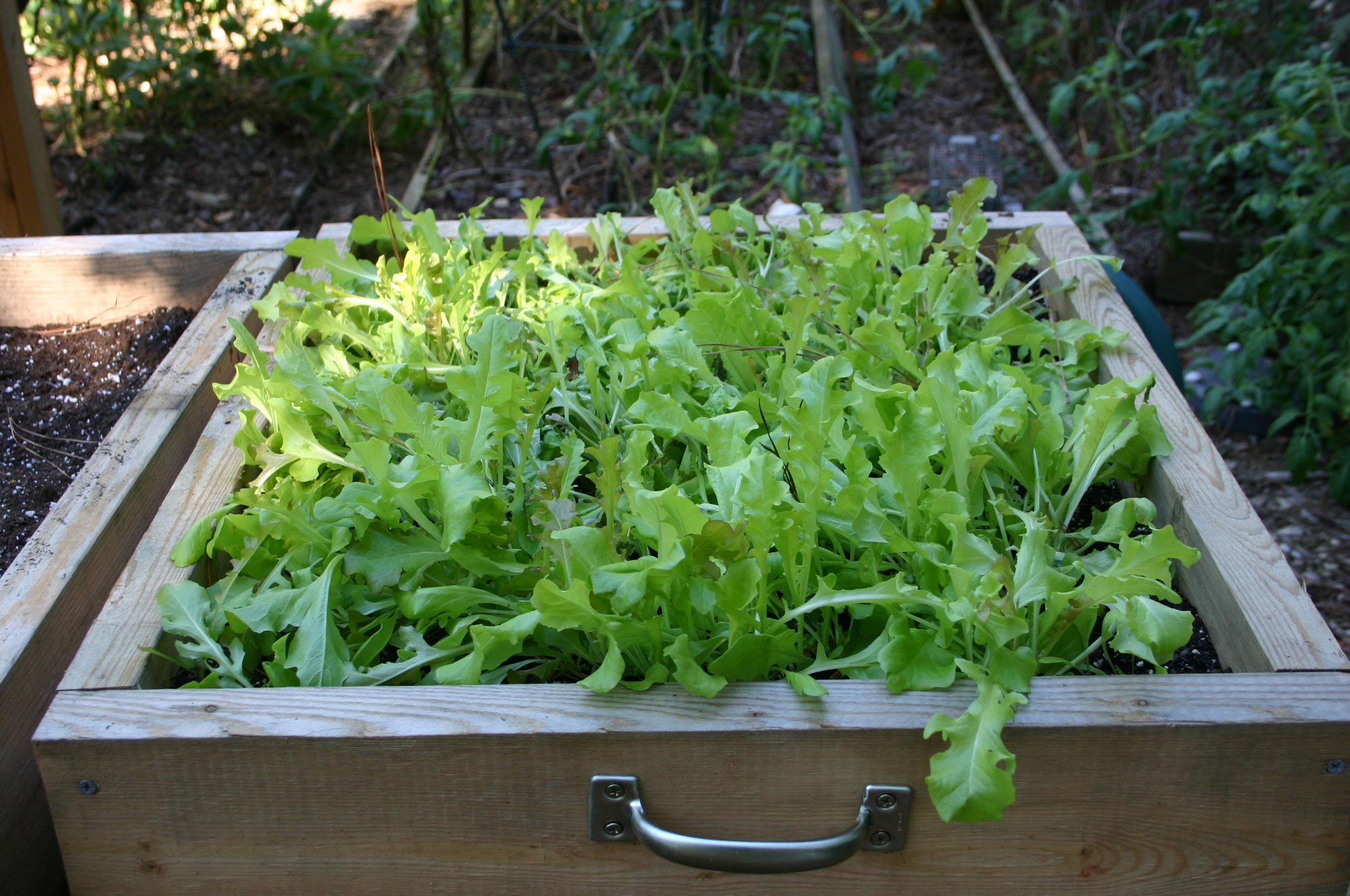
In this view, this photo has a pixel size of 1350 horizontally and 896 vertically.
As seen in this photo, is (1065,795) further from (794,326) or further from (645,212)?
A: (645,212)

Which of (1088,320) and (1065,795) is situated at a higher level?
(1088,320)

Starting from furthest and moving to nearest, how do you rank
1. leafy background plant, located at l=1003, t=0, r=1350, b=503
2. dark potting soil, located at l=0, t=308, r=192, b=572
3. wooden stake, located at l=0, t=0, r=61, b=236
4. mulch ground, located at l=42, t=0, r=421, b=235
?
mulch ground, located at l=42, t=0, r=421, b=235 → leafy background plant, located at l=1003, t=0, r=1350, b=503 → wooden stake, located at l=0, t=0, r=61, b=236 → dark potting soil, located at l=0, t=308, r=192, b=572

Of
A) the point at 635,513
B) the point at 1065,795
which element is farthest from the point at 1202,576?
the point at 635,513

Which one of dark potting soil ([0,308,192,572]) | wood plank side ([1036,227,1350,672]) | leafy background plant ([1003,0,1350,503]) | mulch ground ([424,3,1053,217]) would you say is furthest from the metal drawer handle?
mulch ground ([424,3,1053,217])

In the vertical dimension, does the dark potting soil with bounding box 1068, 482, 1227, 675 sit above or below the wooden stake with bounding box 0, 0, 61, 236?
below

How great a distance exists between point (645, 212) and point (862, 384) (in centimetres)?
254

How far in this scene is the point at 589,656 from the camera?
1.02m

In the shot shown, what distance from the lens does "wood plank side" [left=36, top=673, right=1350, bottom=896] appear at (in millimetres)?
897

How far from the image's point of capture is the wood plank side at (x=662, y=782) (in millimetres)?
897

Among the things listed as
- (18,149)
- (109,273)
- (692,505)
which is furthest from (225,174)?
(692,505)

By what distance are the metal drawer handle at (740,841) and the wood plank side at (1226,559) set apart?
0.36 meters

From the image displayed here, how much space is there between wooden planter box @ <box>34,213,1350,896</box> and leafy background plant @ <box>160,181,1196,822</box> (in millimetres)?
46

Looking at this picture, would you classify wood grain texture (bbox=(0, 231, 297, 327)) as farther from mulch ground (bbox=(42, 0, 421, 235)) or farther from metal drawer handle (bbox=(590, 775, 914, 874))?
mulch ground (bbox=(42, 0, 421, 235))

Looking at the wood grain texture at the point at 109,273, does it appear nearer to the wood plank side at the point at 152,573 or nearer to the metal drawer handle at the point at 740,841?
the wood plank side at the point at 152,573
